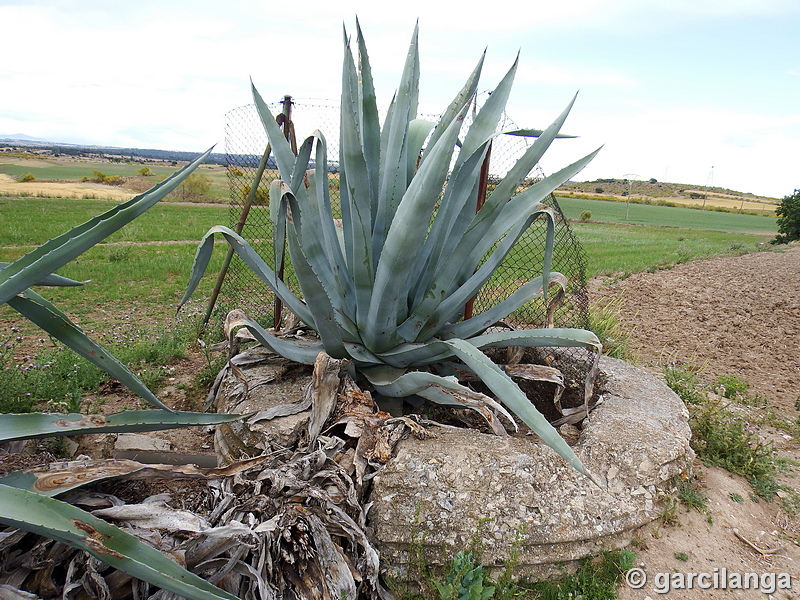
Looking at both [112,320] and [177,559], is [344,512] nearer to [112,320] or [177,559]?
[177,559]

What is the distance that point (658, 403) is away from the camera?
2.86 metres

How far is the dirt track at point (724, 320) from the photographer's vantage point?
507 cm

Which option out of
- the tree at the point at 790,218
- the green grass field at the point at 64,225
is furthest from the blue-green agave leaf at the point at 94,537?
the tree at the point at 790,218

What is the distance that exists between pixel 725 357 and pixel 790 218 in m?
14.9

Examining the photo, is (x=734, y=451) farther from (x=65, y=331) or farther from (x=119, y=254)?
(x=119, y=254)

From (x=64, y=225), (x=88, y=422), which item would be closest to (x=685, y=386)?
(x=88, y=422)

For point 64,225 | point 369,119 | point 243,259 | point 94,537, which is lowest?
point 64,225

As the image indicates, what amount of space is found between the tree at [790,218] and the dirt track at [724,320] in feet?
28.8

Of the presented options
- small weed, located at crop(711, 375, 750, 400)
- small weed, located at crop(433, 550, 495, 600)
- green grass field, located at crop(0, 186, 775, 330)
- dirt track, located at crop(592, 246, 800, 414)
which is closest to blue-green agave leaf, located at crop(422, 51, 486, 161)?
small weed, located at crop(433, 550, 495, 600)

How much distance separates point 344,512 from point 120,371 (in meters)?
0.91

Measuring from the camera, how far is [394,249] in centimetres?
225

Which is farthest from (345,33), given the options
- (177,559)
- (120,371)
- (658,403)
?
(658,403)

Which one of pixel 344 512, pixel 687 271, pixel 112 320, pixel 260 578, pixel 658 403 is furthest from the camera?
pixel 687 271

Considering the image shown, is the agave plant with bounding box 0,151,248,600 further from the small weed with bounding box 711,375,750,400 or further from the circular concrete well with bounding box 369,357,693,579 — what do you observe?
the small weed with bounding box 711,375,750,400
